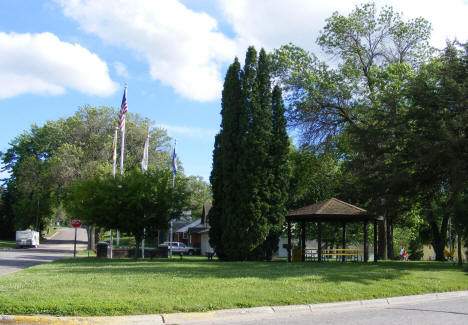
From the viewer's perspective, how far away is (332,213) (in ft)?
78.4

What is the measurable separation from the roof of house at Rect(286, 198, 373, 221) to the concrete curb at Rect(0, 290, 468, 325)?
10958 millimetres

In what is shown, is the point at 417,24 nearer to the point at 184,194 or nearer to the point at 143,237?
the point at 184,194

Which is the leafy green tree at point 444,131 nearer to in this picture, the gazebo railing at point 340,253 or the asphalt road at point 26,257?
the gazebo railing at point 340,253

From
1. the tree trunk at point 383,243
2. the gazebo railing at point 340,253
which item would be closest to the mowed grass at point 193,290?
the gazebo railing at point 340,253

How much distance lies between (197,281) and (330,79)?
64.3 feet

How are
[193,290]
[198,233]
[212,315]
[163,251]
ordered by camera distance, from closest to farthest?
[212,315] → [193,290] → [163,251] → [198,233]

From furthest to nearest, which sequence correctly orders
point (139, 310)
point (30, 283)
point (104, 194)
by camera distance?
Result: 1. point (104, 194)
2. point (30, 283)
3. point (139, 310)

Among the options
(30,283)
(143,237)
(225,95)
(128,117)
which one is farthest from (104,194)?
(128,117)

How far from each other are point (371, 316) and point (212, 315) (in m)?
3.60

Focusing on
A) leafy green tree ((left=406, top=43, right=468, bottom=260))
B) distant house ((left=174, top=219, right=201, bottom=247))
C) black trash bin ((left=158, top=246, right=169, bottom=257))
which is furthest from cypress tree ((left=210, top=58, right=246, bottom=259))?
distant house ((left=174, top=219, right=201, bottom=247))

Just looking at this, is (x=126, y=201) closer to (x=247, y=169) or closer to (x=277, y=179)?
(x=247, y=169)

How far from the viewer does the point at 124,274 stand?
47.6ft

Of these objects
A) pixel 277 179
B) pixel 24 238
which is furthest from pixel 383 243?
pixel 24 238

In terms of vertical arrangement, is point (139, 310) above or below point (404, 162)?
below
